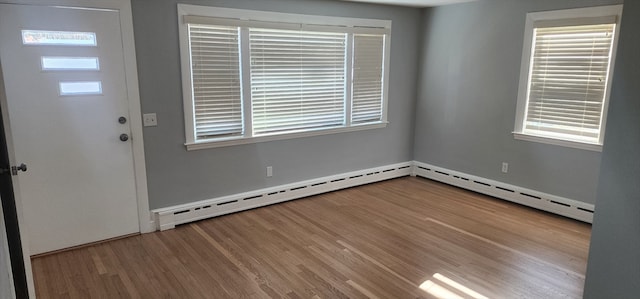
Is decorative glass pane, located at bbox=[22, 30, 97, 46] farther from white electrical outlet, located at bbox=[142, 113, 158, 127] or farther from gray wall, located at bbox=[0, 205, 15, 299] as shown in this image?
gray wall, located at bbox=[0, 205, 15, 299]

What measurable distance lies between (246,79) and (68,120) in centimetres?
154

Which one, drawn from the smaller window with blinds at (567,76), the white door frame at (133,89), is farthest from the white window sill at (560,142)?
the white door frame at (133,89)

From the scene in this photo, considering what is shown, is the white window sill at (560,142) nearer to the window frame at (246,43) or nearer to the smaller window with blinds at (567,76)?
the smaller window with blinds at (567,76)

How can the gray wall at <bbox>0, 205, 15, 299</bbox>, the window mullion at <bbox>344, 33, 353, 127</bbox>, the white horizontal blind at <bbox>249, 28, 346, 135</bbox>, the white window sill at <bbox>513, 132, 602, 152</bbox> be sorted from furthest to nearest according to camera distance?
the window mullion at <bbox>344, 33, 353, 127</bbox> → the white horizontal blind at <bbox>249, 28, 346, 135</bbox> → the white window sill at <bbox>513, 132, 602, 152</bbox> → the gray wall at <bbox>0, 205, 15, 299</bbox>

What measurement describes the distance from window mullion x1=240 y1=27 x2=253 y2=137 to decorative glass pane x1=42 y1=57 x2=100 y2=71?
1245 mm

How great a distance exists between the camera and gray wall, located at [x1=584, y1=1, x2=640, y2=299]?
1.59 m

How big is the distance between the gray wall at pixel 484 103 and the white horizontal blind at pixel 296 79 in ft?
4.16

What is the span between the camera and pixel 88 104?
3.27 metres

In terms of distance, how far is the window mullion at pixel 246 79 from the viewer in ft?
12.9

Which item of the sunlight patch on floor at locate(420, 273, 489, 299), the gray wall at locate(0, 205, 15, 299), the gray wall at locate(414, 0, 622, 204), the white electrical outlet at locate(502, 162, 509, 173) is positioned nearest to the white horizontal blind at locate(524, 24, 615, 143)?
the gray wall at locate(414, 0, 622, 204)

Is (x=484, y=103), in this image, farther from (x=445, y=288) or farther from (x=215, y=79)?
(x=215, y=79)

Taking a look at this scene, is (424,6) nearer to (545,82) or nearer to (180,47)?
(545,82)

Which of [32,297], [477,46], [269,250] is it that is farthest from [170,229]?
[477,46]

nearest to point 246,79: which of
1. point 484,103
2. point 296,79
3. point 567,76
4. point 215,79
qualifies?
point 215,79
